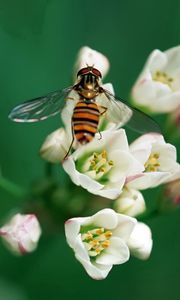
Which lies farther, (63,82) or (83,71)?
(63,82)

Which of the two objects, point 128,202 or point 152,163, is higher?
point 152,163

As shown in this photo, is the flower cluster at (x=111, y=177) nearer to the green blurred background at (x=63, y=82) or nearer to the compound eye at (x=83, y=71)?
the compound eye at (x=83, y=71)

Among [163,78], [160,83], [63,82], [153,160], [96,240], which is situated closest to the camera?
[96,240]

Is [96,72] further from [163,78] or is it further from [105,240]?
[105,240]

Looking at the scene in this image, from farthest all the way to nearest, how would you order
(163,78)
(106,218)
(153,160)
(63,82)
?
(63,82)
(163,78)
(153,160)
(106,218)

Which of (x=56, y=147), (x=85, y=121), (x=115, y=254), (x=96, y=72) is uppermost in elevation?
(x=96, y=72)

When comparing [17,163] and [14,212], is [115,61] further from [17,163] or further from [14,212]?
[14,212]

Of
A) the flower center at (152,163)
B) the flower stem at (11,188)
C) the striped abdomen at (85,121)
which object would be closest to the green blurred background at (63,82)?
the flower stem at (11,188)

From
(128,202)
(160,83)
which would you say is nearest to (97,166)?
(128,202)
